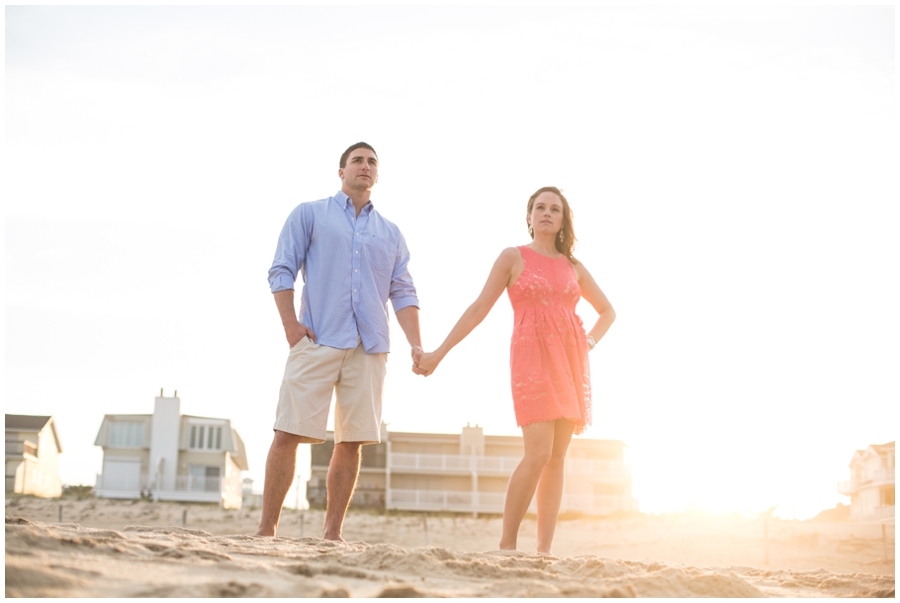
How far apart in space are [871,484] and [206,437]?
103 feet

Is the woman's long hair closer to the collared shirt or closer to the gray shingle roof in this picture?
the collared shirt

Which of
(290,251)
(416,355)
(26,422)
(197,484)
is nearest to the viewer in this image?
(290,251)

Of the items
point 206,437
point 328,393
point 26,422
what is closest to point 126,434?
point 206,437

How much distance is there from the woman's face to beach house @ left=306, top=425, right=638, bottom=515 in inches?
1308

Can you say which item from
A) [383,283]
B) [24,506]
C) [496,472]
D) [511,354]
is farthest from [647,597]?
[496,472]

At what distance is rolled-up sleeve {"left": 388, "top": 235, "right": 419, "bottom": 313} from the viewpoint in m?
5.17

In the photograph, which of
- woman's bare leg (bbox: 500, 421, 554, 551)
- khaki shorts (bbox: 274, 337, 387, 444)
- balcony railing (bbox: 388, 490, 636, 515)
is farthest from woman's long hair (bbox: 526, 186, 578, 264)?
balcony railing (bbox: 388, 490, 636, 515)

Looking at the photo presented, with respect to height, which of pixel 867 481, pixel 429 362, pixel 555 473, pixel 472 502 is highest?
pixel 429 362

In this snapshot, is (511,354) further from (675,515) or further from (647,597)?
(675,515)

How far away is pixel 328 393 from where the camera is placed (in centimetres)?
466

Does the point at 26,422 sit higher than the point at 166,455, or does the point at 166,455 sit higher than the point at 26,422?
the point at 26,422

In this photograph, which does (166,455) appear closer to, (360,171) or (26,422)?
(26,422)

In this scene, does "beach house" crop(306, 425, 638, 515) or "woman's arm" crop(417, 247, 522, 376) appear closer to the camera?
"woman's arm" crop(417, 247, 522, 376)

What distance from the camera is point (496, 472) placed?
39.5 metres
